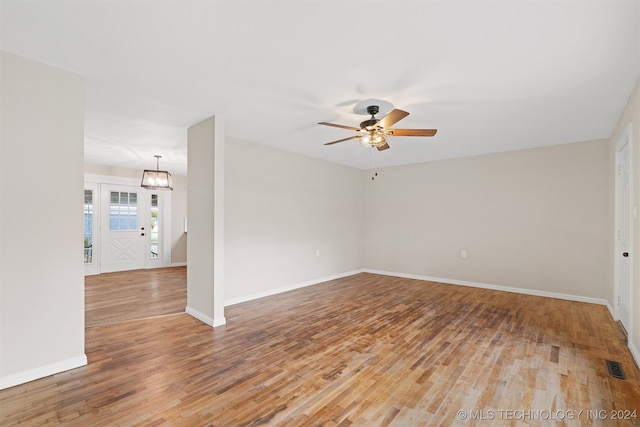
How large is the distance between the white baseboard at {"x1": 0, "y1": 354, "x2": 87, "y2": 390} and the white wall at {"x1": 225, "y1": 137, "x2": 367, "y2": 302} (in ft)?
6.39

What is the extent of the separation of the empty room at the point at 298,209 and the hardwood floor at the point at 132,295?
0.07 m

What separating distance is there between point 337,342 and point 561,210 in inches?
169

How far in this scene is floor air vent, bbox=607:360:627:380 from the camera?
2289 mm

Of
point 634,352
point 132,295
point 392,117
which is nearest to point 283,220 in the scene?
point 132,295

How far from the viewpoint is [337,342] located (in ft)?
9.59

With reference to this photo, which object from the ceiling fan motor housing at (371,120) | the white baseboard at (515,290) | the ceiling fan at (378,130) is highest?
the ceiling fan motor housing at (371,120)

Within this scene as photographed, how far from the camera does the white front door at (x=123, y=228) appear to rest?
6.65 metres

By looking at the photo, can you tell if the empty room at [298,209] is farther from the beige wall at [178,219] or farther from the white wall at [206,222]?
the beige wall at [178,219]

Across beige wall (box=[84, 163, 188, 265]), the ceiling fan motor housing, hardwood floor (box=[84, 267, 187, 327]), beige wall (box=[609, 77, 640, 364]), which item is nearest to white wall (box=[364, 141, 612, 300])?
beige wall (box=[609, 77, 640, 364])

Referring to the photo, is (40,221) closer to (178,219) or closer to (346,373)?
(346,373)

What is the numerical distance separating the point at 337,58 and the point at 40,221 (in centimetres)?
267

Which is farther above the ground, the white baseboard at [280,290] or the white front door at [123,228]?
the white front door at [123,228]

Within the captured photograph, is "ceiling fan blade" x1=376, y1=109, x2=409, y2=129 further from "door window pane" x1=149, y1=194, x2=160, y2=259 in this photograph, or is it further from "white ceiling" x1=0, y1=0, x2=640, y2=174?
"door window pane" x1=149, y1=194, x2=160, y2=259

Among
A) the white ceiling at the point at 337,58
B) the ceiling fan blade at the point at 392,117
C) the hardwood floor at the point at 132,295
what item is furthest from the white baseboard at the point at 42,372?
the ceiling fan blade at the point at 392,117
